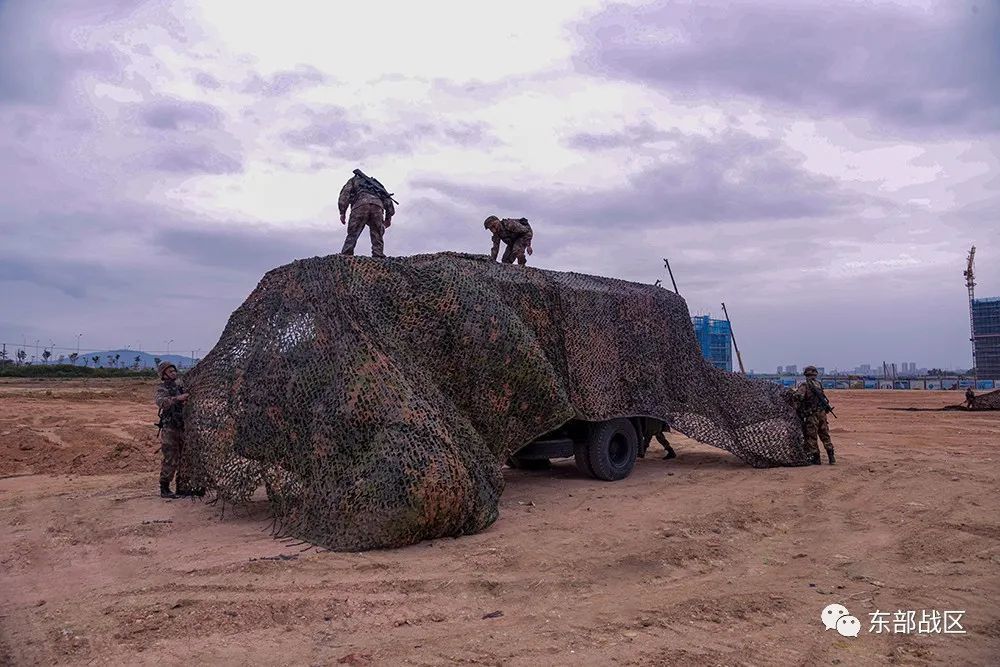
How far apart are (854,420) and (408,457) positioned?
16214 mm

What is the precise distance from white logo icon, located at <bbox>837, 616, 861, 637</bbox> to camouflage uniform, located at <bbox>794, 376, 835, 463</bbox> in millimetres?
6609

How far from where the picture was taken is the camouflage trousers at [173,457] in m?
8.00

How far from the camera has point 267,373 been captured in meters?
6.80

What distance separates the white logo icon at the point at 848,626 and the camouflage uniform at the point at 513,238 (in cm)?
684

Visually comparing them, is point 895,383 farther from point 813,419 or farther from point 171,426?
point 171,426

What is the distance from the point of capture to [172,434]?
26.2 ft

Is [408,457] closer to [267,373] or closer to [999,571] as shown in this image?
[267,373]

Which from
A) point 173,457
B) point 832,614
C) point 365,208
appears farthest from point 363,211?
point 832,614

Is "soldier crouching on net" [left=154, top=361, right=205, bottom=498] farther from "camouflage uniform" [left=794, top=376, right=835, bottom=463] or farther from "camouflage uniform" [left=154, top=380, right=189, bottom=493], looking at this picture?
"camouflage uniform" [left=794, top=376, right=835, bottom=463]

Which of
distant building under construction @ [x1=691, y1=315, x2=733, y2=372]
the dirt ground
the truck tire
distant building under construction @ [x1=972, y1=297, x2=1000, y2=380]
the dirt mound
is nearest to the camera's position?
the dirt ground

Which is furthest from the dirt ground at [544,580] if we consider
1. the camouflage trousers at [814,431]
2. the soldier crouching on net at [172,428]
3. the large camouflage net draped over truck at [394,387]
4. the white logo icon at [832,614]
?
the camouflage trousers at [814,431]

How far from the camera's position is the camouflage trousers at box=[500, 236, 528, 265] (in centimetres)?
1030

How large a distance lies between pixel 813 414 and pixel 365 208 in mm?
6932

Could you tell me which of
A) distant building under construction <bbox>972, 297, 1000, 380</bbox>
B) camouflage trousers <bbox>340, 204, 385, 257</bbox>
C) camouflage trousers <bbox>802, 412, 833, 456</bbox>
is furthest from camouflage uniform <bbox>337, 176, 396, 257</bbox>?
distant building under construction <bbox>972, 297, 1000, 380</bbox>
